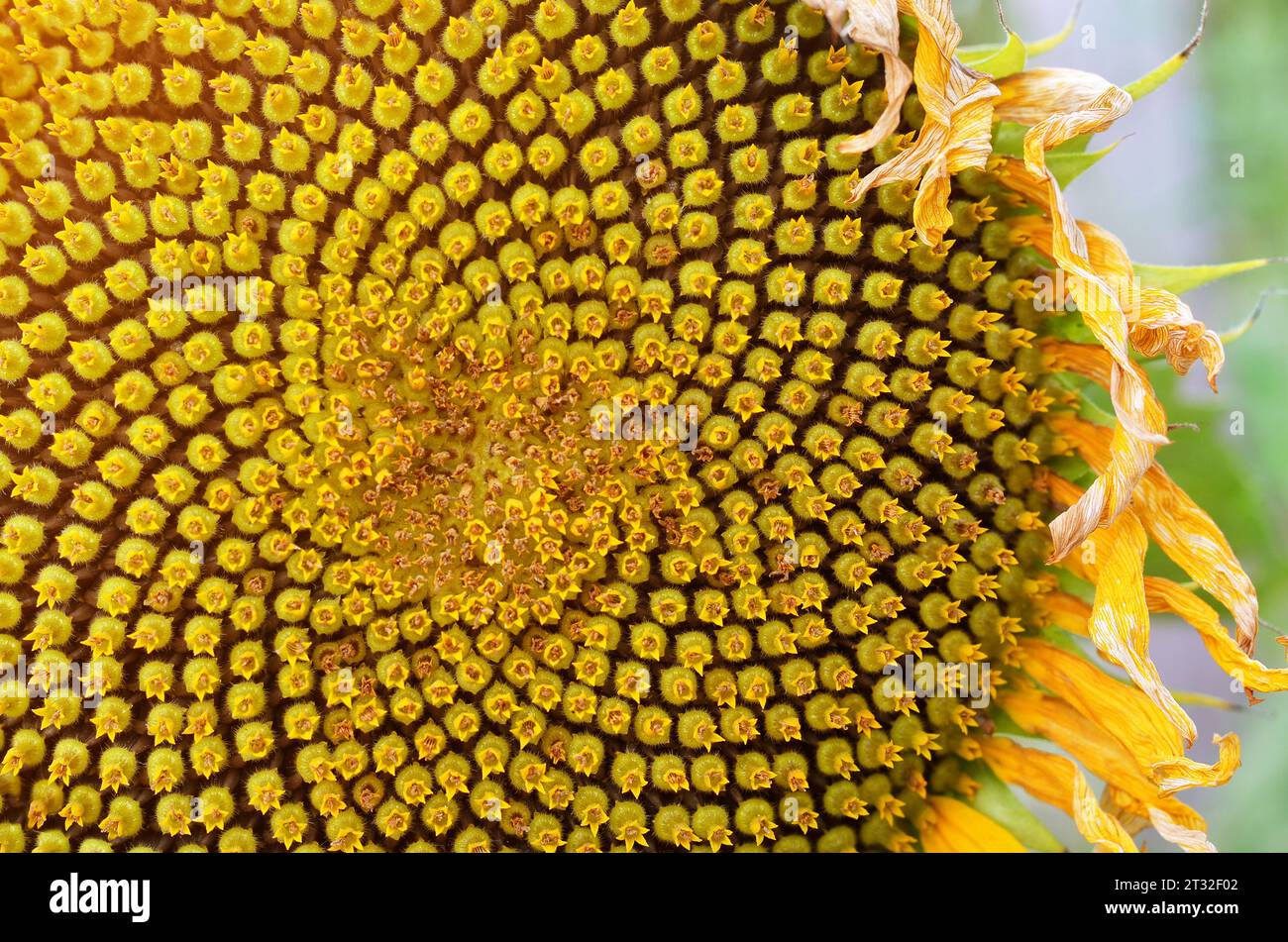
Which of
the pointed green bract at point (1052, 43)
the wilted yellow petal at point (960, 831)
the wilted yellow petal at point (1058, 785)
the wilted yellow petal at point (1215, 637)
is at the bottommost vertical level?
the wilted yellow petal at point (960, 831)

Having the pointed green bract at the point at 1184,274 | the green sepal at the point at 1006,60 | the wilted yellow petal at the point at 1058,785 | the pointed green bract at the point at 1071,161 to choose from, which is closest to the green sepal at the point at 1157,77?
the pointed green bract at the point at 1071,161

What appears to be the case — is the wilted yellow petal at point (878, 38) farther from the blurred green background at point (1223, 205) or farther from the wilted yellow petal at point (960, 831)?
the wilted yellow petal at point (960, 831)

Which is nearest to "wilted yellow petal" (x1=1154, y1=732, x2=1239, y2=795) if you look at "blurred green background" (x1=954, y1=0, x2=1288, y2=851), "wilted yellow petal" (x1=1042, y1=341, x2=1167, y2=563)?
"wilted yellow petal" (x1=1042, y1=341, x2=1167, y2=563)

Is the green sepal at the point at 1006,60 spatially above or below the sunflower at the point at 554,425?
above

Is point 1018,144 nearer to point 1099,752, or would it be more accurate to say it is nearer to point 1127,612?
point 1127,612

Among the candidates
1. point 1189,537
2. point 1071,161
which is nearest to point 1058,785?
point 1189,537

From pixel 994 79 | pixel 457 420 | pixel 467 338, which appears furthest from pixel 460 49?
pixel 994 79
